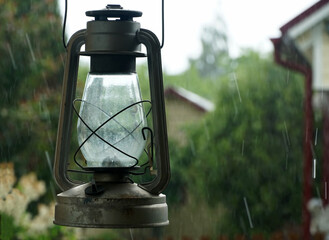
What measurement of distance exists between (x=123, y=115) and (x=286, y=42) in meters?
6.70

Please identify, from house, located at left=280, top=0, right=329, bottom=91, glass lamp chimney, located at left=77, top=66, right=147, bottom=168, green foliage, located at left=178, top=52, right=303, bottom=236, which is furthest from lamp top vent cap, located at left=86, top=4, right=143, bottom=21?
green foliage, located at left=178, top=52, right=303, bottom=236

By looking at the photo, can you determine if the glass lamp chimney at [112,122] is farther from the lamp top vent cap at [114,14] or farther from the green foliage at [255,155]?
the green foliage at [255,155]

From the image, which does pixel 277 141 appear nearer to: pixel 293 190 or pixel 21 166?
pixel 293 190

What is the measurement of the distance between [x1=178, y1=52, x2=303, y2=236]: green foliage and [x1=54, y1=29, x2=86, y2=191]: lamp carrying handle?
8820 millimetres

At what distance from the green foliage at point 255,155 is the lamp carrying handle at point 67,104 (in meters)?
8.82

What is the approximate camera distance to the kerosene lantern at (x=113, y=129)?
1836 millimetres

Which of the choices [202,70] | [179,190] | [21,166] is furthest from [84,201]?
[202,70]

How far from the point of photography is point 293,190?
10.8m

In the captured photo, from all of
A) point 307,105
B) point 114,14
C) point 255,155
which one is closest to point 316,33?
point 307,105

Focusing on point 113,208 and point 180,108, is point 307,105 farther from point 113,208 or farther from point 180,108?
point 180,108

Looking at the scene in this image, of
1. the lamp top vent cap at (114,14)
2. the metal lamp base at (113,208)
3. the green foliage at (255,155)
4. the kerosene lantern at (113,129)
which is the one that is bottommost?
the green foliage at (255,155)

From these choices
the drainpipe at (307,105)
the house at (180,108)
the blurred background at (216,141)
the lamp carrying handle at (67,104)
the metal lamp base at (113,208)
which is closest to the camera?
the metal lamp base at (113,208)

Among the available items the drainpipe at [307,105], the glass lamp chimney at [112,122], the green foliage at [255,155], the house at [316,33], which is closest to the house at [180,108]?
the green foliage at [255,155]

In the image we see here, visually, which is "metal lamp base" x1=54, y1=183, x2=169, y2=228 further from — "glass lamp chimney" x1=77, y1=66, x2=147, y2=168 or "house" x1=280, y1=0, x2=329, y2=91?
"house" x1=280, y1=0, x2=329, y2=91
